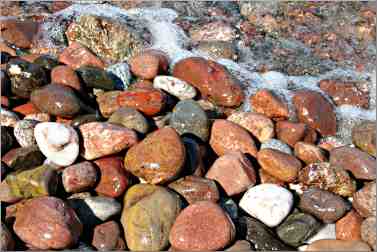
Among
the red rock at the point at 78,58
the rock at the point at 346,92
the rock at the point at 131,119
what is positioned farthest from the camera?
the rock at the point at 346,92

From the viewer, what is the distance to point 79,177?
3908mm

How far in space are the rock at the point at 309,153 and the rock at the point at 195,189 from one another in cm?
96

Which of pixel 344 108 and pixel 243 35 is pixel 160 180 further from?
pixel 243 35

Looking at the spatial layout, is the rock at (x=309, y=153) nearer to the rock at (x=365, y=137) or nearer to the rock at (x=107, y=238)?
the rock at (x=365, y=137)

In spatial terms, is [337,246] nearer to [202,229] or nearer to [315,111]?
[202,229]

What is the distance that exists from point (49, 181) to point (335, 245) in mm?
2111

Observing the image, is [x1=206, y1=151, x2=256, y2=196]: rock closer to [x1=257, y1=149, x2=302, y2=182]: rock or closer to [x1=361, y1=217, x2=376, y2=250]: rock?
[x1=257, y1=149, x2=302, y2=182]: rock

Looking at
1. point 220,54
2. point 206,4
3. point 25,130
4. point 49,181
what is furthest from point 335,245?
point 206,4

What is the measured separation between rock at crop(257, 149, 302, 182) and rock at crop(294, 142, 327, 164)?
167 mm

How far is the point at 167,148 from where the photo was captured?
3.99 metres

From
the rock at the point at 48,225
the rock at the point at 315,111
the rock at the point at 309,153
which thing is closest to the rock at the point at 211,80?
the rock at the point at 315,111

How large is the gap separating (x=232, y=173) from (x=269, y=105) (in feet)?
4.13

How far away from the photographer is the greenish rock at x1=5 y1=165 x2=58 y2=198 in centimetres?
375

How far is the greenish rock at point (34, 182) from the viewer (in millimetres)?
3746
